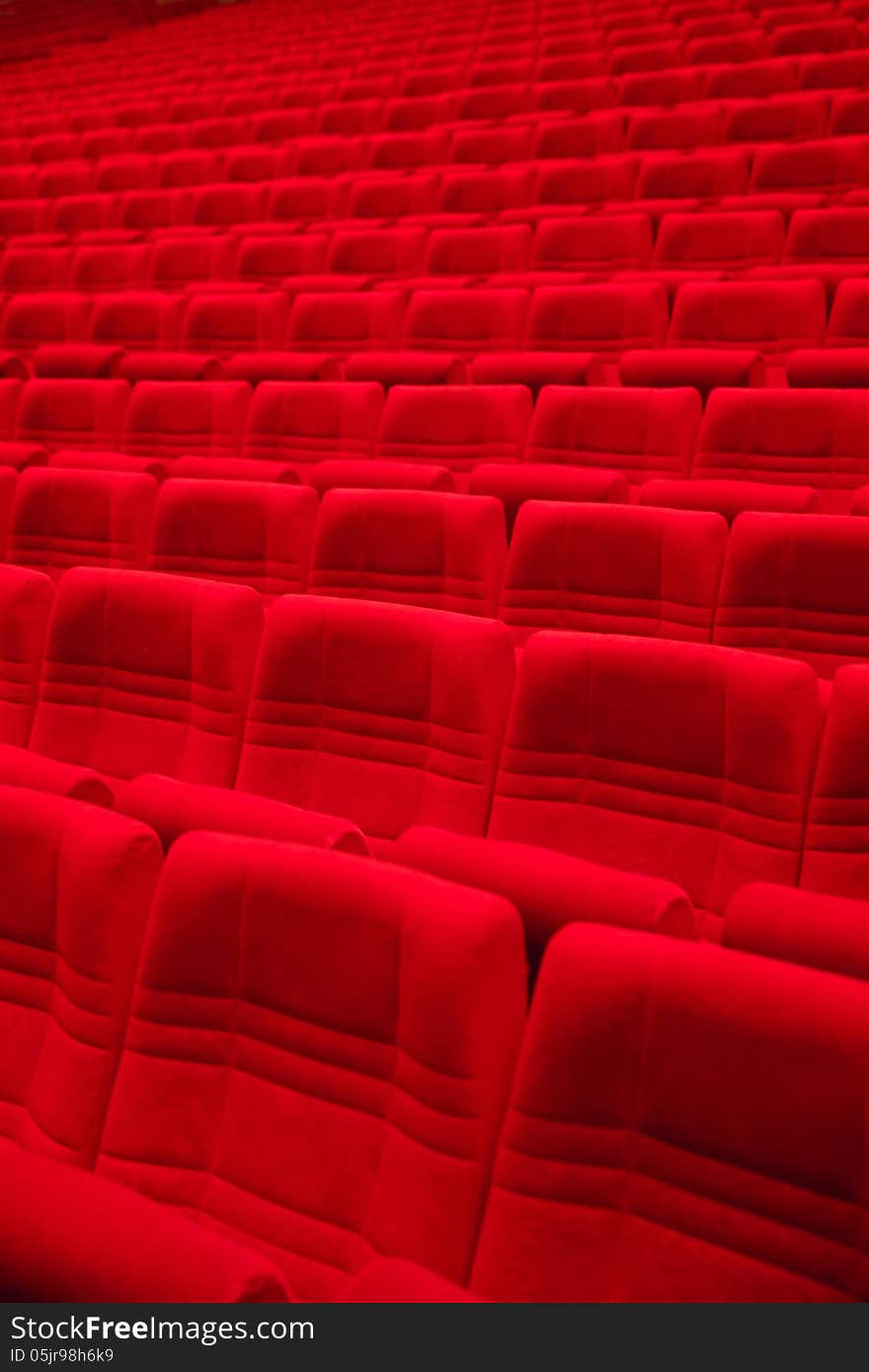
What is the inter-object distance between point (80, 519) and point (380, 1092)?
0.48 meters

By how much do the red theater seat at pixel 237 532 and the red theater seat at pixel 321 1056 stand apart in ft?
1.13

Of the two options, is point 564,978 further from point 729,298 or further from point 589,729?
point 729,298

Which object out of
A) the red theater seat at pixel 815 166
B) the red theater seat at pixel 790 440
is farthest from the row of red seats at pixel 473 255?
the red theater seat at pixel 790 440

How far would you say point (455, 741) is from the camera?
0.49 m

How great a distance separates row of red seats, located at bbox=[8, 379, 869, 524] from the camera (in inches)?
26.0

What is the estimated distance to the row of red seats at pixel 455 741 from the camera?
0.40 metres

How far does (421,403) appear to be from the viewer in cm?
78

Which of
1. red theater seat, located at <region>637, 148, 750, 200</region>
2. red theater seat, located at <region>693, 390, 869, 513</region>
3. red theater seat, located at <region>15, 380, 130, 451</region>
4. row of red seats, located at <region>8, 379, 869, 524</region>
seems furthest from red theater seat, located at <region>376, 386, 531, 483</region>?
red theater seat, located at <region>637, 148, 750, 200</region>

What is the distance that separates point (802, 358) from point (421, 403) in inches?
9.0

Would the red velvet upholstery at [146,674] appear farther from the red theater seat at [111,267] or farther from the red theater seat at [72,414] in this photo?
the red theater seat at [111,267]

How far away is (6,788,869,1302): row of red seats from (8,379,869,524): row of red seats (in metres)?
0.37

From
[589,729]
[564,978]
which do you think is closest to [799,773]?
[589,729]

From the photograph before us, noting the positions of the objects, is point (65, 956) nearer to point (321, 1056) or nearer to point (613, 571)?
point (321, 1056)

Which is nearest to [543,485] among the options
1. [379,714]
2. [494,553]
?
[494,553]
